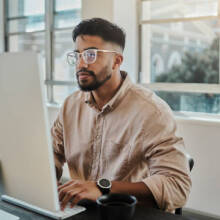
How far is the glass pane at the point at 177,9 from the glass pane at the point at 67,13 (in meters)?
0.90

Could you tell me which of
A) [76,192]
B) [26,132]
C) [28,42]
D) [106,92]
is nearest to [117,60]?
[106,92]

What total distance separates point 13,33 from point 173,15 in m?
2.31

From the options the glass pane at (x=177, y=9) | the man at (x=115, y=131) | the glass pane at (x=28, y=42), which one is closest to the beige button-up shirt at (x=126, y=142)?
the man at (x=115, y=131)

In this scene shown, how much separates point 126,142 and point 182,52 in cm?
182

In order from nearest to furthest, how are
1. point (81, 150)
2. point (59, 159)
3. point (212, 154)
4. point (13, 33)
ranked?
point (81, 150) → point (59, 159) → point (212, 154) → point (13, 33)

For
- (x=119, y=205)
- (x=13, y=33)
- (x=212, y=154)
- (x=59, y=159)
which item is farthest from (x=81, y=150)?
(x=13, y=33)

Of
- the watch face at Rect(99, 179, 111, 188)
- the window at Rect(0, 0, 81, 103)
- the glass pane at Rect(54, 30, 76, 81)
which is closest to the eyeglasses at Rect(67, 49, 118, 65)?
the watch face at Rect(99, 179, 111, 188)

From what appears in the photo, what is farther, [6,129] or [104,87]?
[104,87]

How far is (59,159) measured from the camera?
1675mm

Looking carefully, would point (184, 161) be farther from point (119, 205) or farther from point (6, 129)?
point (6, 129)

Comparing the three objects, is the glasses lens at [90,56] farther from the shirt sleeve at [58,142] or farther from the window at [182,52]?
the window at [182,52]

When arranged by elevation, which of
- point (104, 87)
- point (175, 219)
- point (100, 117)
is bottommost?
point (175, 219)

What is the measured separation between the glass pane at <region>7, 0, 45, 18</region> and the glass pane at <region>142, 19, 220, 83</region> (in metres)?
1.51

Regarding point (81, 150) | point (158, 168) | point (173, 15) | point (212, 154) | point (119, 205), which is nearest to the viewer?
point (119, 205)
